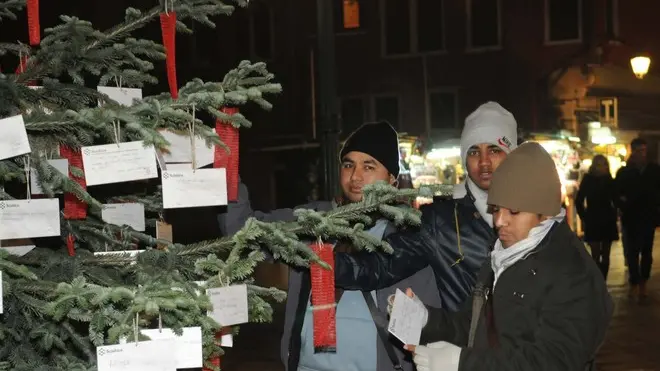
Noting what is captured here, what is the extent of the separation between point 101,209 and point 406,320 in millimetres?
1234

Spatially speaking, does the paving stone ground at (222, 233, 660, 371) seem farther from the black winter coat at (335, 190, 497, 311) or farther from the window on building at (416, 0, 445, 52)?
the window on building at (416, 0, 445, 52)

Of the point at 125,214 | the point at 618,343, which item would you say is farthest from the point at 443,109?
the point at 125,214

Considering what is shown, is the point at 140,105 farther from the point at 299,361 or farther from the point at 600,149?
the point at 600,149

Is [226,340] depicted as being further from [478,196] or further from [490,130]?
[490,130]

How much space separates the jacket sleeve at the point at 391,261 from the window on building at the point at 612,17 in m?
27.5

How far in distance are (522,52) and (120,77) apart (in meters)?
28.4

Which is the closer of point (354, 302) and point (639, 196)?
point (354, 302)

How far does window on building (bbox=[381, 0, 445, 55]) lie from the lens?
104ft

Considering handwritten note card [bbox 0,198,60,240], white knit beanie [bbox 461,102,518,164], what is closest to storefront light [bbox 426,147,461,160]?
white knit beanie [bbox 461,102,518,164]

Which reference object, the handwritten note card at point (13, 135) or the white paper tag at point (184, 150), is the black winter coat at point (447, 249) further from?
the handwritten note card at point (13, 135)

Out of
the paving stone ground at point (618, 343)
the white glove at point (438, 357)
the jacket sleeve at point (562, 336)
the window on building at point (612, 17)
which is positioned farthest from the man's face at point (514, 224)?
the window on building at point (612, 17)

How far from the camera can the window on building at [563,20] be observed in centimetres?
2970

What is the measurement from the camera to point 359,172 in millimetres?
4012

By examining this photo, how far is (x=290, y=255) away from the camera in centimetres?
300
